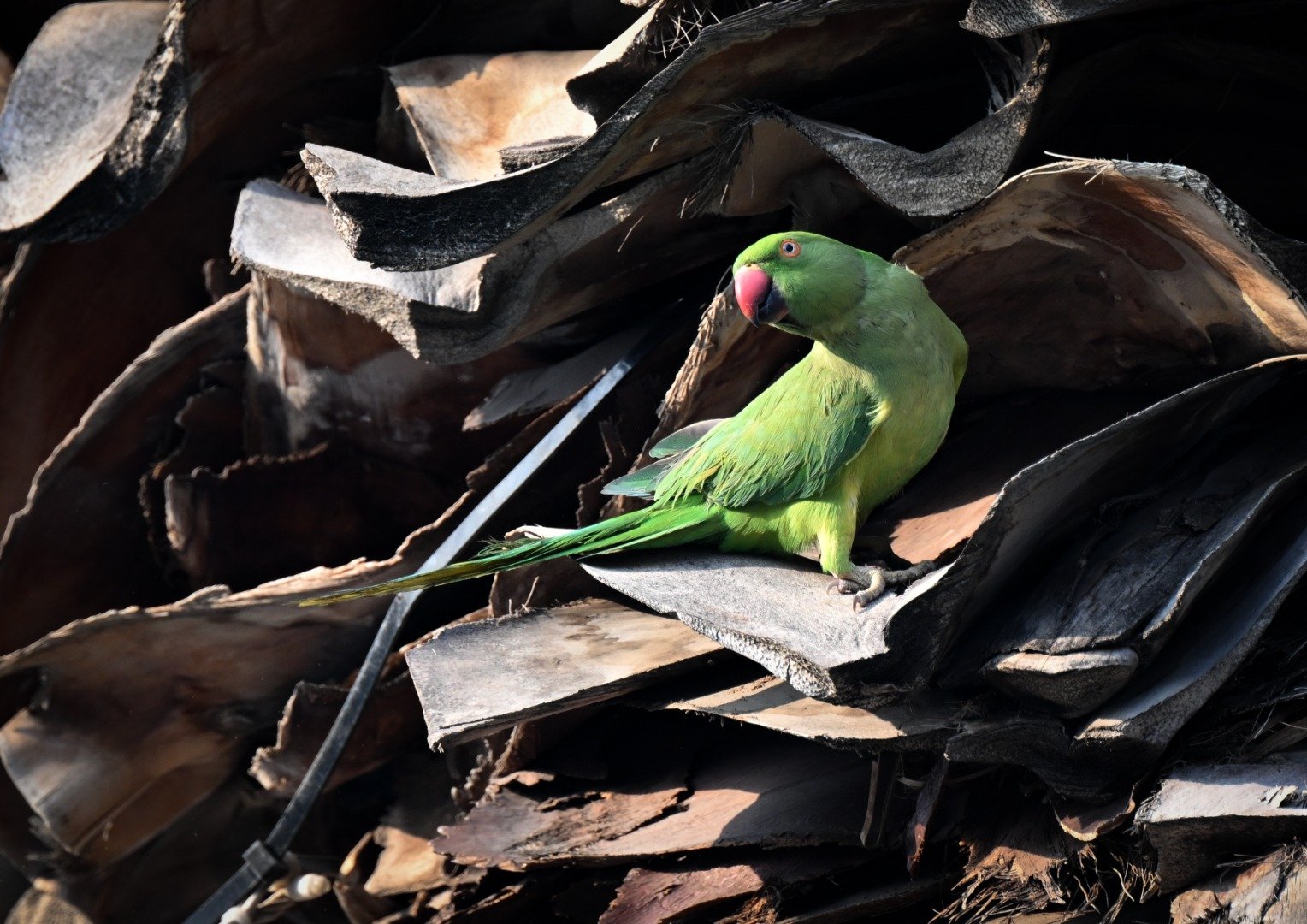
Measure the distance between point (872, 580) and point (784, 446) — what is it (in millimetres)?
349

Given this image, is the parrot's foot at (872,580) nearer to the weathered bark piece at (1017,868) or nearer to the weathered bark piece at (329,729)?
the weathered bark piece at (1017,868)

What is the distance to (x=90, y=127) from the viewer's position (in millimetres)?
2895

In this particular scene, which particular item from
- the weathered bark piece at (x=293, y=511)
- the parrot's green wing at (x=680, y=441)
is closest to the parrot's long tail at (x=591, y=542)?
the parrot's green wing at (x=680, y=441)

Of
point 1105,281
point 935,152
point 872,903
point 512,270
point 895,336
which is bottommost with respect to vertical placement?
point 872,903

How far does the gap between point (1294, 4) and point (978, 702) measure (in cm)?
137

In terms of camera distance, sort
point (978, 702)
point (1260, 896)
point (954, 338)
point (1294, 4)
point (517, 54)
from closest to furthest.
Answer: point (1260, 896), point (978, 702), point (1294, 4), point (954, 338), point (517, 54)

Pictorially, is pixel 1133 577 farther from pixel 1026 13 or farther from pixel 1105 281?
pixel 1026 13

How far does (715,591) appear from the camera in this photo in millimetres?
2225

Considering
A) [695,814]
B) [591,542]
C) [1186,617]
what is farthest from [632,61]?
[695,814]

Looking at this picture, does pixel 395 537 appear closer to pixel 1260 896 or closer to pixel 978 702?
pixel 978 702

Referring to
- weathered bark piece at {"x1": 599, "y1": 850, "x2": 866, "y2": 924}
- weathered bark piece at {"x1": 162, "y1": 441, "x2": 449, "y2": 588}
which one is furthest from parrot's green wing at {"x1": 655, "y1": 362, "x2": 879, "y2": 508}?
weathered bark piece at {"x1": 162, "y1": 441, "x2": 449, "y2": 588}

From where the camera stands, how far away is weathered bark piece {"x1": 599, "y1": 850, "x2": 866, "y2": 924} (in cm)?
232

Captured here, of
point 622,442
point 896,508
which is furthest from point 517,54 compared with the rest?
point 896,508

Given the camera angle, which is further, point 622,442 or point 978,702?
point 622,442
